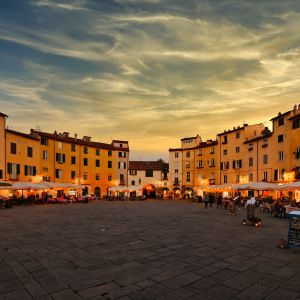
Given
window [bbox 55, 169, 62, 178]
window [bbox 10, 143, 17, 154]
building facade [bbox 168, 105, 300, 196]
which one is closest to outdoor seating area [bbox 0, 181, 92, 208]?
window [bbox 55, 169, 62, 178]

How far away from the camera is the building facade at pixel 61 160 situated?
36.4m

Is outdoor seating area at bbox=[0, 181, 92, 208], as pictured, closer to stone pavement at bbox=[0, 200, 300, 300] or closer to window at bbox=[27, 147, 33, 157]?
window at bbox=[27, 147, 33, 157]

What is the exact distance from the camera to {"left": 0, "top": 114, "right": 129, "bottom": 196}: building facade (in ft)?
119

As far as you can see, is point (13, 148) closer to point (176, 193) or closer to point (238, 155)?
point (238, 155)

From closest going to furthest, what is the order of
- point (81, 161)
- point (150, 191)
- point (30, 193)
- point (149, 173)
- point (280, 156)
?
point (280, 156), point (30, 193), point (81, 161), point (149, 173), point (150, 191)

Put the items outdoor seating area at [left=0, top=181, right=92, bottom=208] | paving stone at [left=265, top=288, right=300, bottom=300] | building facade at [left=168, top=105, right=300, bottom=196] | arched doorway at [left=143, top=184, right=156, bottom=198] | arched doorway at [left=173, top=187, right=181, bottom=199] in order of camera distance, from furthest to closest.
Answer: arched doorway at [left=143, top=184, right=156, bottom=198], arched doorway at [left=173, top=187, right=181, bottom=199], building facade at [left=168, top=105, right=300, bottom=196], outdoor seating area at [left=0, top=181, right=92, bottom=208], paving stone at [left=265, top=288, right=300, bottom=300]

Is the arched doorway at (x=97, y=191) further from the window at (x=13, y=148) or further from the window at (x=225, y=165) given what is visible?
the window at (x=225, y=165)

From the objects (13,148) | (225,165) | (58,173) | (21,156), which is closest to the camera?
(13,148)

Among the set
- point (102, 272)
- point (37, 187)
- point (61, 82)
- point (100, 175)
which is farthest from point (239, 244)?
point (100, 175)

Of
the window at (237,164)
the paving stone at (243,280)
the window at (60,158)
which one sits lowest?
the paving stone at (243,280)

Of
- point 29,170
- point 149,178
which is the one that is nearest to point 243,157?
point 149,178

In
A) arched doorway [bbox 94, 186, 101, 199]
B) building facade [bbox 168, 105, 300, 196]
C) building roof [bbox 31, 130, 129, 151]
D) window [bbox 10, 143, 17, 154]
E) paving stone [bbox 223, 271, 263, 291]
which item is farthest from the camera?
arched doorway [bbox 94, 186, 101, 199]

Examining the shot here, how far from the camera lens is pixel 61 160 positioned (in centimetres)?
4838

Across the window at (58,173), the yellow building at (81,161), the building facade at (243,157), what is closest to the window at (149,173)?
the building facade at (243,157)
